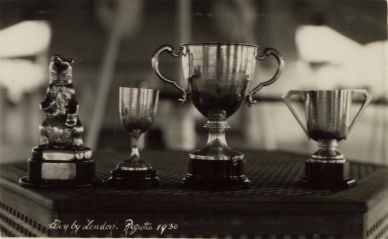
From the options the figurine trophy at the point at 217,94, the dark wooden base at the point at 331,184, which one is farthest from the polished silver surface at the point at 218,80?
the dark wooden base at the point at 331,184

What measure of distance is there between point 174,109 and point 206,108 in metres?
2.99

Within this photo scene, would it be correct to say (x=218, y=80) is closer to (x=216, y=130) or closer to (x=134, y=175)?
(x=216, y=130)

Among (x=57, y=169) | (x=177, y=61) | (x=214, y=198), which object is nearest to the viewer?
(x=214, y=198)

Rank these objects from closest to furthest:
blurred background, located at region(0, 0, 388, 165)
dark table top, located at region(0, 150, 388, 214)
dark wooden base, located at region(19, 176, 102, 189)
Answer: dark table top, located at region(0, 150, 388, 214) < dark wooden base, located at region(19, 176, 102, 189) < blurred background, located at region(0, 0, 388, 165)

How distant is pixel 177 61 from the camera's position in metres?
4.09

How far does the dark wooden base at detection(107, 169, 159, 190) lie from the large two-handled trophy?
28cm

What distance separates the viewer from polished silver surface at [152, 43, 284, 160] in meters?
0.97

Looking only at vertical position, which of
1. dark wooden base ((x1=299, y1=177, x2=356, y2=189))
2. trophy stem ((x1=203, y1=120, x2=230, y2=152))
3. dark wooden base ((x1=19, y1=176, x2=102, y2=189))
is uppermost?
trophy stem ((x1=203, y1=120, x2=230, y2=152))

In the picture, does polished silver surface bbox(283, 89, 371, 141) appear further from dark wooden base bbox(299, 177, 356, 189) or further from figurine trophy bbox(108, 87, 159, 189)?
figurine trophy bbox(108, 87, 159, 189)

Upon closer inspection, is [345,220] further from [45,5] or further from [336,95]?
[45,5]

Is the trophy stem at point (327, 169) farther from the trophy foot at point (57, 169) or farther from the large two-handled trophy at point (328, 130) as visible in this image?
the trophy foot at point (57, 169)

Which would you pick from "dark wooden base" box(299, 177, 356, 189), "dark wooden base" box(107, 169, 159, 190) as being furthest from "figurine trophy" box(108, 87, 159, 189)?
"dark wooden base" box(299, 177, 356, 189)

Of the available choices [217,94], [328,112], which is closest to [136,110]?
[217,94]

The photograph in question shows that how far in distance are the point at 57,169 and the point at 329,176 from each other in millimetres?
469
